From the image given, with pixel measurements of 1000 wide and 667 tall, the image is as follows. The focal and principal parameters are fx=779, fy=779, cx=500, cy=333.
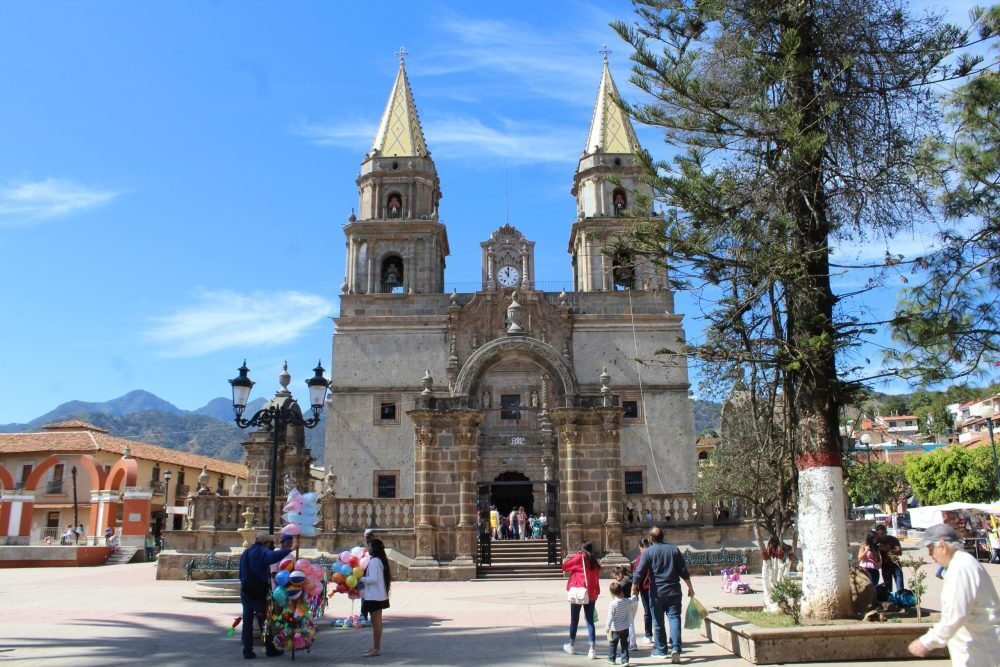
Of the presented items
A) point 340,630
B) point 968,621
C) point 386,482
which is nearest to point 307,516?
point 340,630

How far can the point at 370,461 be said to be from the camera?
105 ft

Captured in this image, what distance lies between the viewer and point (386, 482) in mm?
A: 31953

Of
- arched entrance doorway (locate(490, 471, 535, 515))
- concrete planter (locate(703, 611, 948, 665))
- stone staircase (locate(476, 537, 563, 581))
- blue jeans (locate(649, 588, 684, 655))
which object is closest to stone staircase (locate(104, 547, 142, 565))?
arched entrance doorway (locate(490, 471, 535, 515))

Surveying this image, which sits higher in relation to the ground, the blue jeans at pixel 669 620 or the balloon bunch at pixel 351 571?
the balloon bunch at pixel 351 571

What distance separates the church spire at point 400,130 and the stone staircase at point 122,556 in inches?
781

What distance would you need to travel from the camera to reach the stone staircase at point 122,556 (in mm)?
29844

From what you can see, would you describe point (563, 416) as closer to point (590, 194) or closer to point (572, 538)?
point (572, 538)

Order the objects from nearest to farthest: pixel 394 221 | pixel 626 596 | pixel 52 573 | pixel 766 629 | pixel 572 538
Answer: pixel 766 629 < pixel 626 596 < pixel 572 538 < pixel 52 573 < pixel 394 221

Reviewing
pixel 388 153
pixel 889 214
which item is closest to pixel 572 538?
pixel 889 214

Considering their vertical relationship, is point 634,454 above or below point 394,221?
below

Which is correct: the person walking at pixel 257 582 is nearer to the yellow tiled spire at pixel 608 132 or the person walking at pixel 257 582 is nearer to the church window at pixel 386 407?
the church window at pixel 386 407

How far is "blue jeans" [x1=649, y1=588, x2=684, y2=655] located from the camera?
27.9 feet

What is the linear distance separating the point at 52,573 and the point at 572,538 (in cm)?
1702

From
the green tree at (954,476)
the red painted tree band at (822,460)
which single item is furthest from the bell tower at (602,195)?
the red painted tree band at (822,460)
